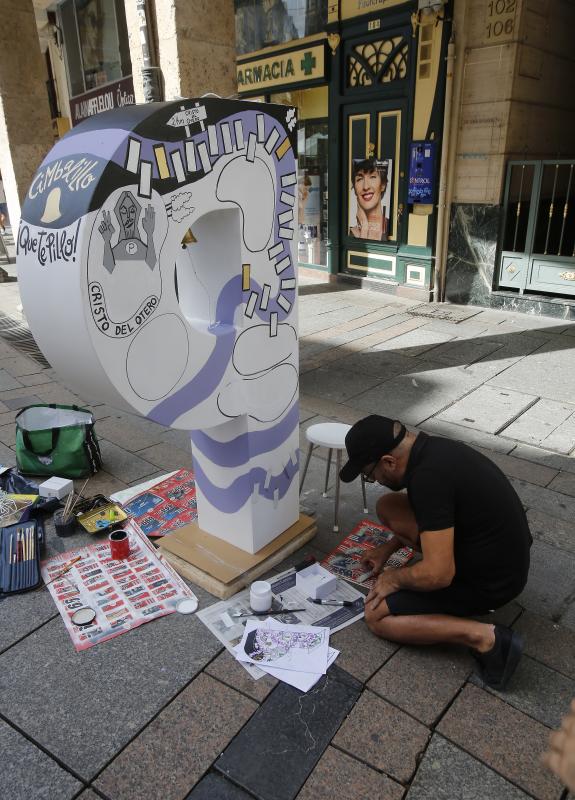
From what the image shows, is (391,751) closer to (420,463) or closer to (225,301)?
(420,463)

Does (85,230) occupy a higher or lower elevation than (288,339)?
higher

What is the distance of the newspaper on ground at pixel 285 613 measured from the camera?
2826 millimetres

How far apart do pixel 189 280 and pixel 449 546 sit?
1.75 m

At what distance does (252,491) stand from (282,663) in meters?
0.89

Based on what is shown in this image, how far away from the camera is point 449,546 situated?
2.47 meters

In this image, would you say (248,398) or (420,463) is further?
(248,398)

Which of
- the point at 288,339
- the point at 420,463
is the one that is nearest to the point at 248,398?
the point at 288,339

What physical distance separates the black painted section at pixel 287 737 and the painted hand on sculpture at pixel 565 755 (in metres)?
1.06

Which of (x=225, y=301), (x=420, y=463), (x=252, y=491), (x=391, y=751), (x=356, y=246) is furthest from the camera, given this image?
(x=356, y=246)

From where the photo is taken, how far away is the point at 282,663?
2615 mm

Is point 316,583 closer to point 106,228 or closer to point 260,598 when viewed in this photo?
point 260,598

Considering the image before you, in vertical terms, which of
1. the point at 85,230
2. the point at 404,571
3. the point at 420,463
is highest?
the point at 85,230

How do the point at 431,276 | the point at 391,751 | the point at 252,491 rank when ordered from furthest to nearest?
the point at 431,276, the point at 252,491, the point at 391,751

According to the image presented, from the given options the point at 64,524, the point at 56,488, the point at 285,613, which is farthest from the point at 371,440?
the point at 56,488
